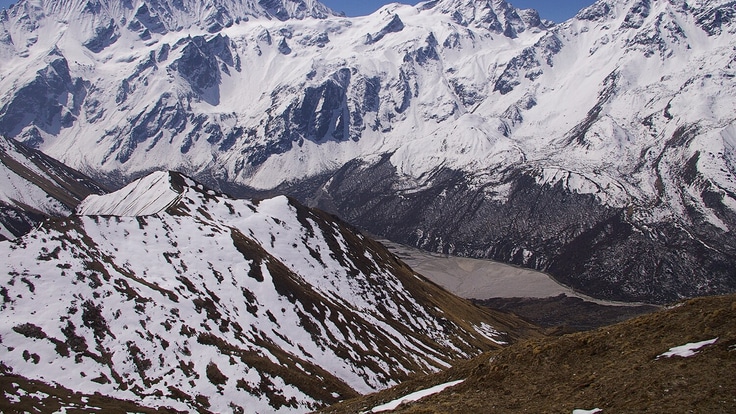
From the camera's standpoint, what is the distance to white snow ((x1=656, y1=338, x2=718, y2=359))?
29062mm

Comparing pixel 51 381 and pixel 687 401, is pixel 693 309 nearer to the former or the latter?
pixel 687 401

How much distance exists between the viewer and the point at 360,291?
160 metres

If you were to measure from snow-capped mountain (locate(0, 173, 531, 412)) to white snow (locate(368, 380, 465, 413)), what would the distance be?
4204cm

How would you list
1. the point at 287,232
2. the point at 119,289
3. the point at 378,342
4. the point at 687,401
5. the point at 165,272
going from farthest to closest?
the point at 287,232
the point at 378,342
the point at 165,272
the point at 119,289
the point at 687,401

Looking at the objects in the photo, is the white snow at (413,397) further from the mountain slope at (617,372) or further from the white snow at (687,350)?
the white snow at (687,350)

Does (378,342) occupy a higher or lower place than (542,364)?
lower

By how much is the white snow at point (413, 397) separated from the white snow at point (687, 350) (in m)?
12.8

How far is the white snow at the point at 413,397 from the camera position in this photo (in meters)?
35.9

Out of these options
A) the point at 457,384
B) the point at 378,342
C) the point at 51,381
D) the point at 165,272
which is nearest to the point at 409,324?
the point at 378,342

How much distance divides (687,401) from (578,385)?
6.27 m

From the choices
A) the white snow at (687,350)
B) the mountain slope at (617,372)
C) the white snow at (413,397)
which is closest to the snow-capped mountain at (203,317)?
the white snow at (413,397)

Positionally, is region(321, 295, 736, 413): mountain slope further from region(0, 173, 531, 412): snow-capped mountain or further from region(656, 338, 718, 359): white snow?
region(0, 173, 531, 412): snow-capped mountain

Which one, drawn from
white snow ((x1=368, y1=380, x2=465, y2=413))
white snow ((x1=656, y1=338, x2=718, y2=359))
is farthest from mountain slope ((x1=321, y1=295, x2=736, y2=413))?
white snow ((x1=368, y1=380, x2=465, y2=413))

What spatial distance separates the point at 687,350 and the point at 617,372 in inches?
151
